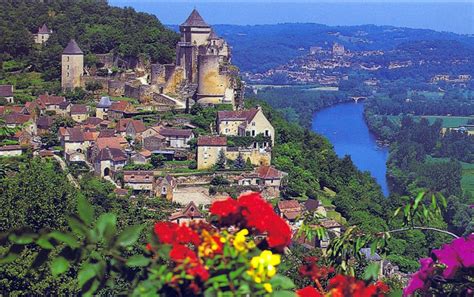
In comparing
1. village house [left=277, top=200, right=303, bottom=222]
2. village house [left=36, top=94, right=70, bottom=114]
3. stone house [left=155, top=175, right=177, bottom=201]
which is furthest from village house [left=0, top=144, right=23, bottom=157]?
village house [left=277, top=200, right=303, bottom=222]

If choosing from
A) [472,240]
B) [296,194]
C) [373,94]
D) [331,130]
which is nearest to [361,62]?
[373,94]

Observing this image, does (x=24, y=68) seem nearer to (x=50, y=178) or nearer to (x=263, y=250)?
(x=50, y=178)

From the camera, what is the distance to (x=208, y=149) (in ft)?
59.1

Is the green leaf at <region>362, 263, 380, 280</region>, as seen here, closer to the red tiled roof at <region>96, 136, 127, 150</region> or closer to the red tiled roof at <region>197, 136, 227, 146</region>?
the red tiled roof at <region>197, 136, 227, 146</region>

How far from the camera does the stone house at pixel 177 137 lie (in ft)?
61.8

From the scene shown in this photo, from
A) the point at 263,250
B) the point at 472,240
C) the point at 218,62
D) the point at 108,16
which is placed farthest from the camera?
the point at 108,16

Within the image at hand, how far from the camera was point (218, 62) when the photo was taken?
821 inches

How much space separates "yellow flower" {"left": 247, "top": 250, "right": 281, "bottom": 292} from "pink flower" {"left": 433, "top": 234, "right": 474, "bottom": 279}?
0.74m

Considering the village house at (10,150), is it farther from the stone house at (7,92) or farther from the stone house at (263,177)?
the stone house at (263,177)

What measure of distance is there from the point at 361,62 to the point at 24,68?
296 feet

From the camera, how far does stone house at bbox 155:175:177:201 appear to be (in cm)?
1694

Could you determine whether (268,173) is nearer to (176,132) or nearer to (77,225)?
(176,132)

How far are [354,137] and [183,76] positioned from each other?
30010 mm

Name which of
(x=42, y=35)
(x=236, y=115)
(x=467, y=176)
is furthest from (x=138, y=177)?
(x=467, y=176)
